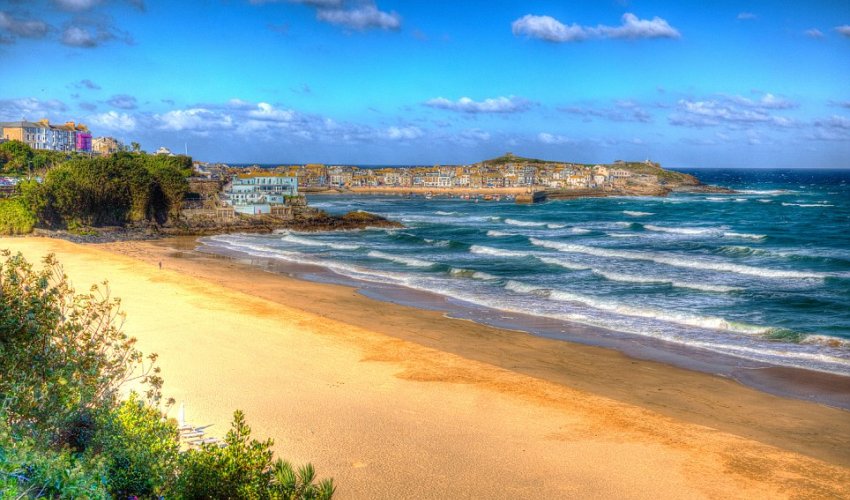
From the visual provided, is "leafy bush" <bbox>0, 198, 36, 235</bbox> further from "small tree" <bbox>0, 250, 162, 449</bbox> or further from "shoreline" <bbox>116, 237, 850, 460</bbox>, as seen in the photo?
"small tree" <bbox>0, 250, 162, 449</bbox>

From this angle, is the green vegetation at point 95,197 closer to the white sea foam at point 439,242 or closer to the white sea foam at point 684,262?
the white sea foam at point 439,242

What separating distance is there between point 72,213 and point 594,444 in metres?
46.8

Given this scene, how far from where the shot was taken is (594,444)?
39.1 feet

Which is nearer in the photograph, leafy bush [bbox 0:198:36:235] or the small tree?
the small tree

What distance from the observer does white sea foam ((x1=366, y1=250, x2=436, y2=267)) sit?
3622cm

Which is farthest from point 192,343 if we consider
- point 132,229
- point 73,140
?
point 73,140

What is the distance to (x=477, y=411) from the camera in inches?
532

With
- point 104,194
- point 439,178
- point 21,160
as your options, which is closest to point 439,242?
point 104,194

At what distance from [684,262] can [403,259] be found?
15.1m

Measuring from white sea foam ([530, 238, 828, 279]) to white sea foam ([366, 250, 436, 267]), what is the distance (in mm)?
9738

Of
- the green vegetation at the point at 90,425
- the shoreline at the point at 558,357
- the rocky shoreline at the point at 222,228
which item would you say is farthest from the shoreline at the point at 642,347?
the rocky shoreline at the point at 222,228

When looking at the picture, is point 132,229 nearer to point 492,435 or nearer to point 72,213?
point 72,213

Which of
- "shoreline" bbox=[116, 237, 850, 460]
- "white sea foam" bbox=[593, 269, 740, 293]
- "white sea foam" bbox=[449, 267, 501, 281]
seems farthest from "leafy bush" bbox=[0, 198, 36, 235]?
"white sea foam" bbox=[593, 269, 740, 293]

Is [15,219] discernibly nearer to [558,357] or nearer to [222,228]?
[222,228]
